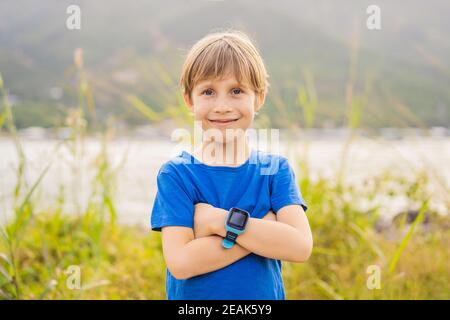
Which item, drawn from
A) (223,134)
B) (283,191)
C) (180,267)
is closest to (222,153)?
(223,134)

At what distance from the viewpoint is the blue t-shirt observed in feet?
3.95

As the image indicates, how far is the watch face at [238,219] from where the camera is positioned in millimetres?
1146

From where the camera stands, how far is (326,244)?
9.37 ft

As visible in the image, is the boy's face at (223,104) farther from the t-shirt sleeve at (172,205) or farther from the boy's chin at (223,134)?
the t-shirt sleeve at (172,205)

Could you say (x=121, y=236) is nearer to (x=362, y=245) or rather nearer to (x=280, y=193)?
(x=362, y=245)

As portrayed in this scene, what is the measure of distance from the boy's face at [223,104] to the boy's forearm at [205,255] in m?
0.30

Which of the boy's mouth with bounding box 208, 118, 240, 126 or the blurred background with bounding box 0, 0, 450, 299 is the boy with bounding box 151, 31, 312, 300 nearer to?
the boy's mouth with bounding box 208, 118, 240, 126

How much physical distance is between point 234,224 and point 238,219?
16 mm

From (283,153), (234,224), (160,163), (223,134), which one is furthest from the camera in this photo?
(283,153)

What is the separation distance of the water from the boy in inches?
53.9

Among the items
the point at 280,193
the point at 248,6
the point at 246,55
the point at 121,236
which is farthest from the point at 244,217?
the point at 248,6

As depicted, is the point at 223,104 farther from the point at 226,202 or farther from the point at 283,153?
the point at 283,153

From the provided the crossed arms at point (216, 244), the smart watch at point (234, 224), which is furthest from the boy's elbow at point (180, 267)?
the smart watch at point (234, 224)

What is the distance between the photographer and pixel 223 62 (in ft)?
4.04
